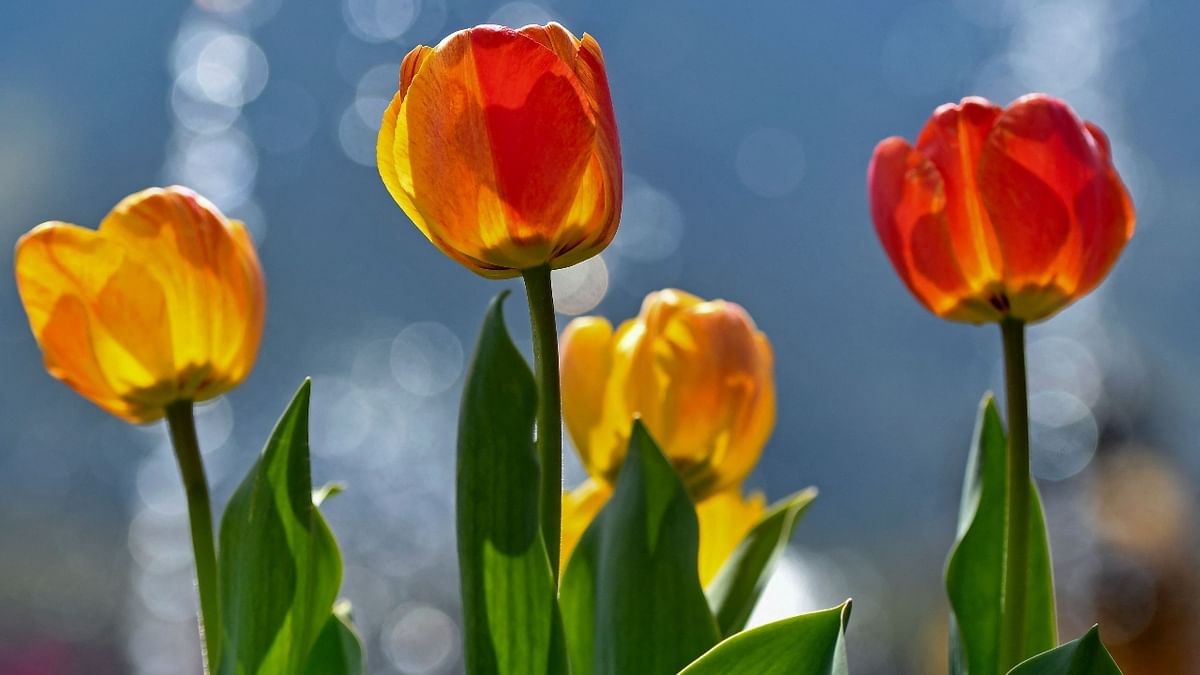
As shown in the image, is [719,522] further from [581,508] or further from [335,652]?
[335,652]

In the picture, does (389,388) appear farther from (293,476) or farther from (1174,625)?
(293,476)

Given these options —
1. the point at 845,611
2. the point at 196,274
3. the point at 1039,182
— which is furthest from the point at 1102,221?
the point at 196,274

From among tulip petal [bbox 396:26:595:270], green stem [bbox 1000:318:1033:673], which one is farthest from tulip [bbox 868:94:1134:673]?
tulip petal [bbox 396:26:595:270]

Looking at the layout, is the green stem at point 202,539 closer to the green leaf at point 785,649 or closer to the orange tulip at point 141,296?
the orange tulip at point 141,296

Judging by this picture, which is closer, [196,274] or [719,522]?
[196,274]

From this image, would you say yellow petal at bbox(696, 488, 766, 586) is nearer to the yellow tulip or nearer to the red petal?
the yellow tulip

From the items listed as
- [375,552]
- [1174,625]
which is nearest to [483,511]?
[1174,625]

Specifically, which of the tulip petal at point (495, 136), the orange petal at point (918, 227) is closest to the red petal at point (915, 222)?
the orange petal at point (918, 227)
